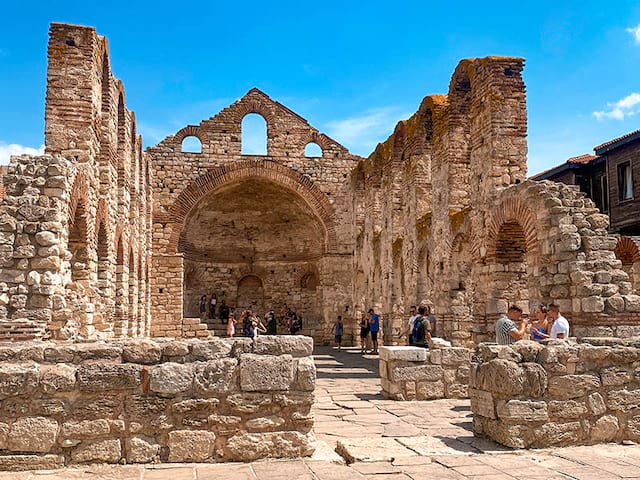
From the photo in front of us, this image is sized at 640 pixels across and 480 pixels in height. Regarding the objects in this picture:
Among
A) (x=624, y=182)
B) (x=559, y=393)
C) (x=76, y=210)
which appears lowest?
(x=559, y=393)

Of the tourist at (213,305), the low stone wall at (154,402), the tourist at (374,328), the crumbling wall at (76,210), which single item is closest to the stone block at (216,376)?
the low stone wall at (154,402)

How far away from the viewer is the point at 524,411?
18.9 ft

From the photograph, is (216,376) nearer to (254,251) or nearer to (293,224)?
(293,224)

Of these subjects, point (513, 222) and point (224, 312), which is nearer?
point (513, 222)

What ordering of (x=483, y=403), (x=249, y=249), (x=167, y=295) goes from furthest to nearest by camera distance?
(x=249, y=249), (x=167, y=295), (x=483, y=403)

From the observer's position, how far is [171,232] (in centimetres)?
2348

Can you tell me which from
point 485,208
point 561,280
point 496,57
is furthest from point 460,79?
point 561,280

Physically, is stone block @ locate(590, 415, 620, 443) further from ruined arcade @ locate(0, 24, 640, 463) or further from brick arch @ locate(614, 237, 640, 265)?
brick arch @ locate(614, 237, 640, 265)

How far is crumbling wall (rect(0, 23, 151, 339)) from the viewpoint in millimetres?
8334

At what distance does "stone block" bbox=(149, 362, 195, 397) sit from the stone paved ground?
1.92 ft

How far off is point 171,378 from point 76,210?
605 cm

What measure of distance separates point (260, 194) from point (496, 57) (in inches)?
600

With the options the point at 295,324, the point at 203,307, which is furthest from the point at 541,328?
the point at 203,307

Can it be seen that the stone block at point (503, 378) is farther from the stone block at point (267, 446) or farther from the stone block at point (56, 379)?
the stone block at point (56, 379)
